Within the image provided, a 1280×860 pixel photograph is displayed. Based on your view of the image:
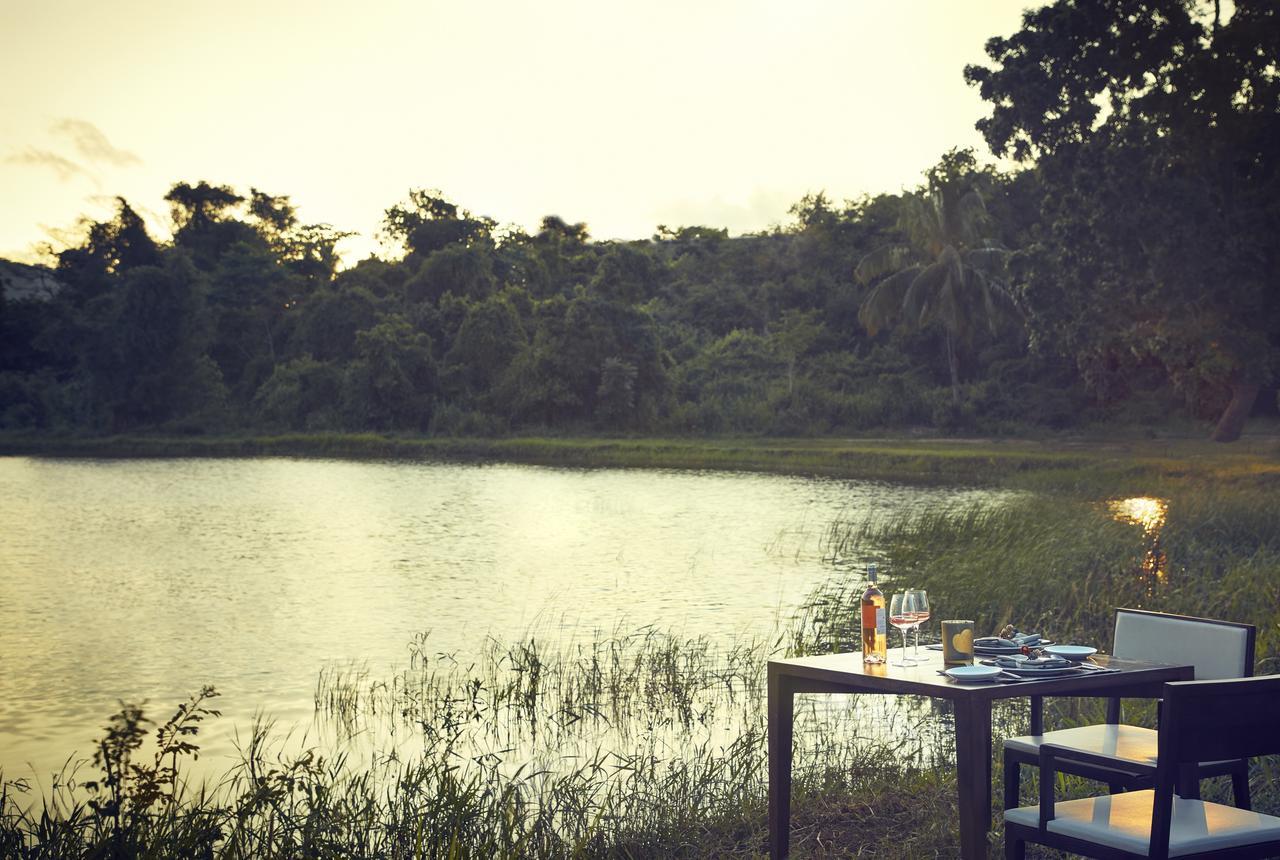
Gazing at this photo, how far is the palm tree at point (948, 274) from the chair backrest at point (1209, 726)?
3363cm

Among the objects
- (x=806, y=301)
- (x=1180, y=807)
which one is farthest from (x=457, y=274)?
(x=1180, y=807)

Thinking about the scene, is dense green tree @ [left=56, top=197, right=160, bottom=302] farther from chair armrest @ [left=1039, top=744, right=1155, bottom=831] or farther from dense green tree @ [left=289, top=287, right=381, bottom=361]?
chair armrest @ [left=1039, top=744, right=1155, bottom=831]

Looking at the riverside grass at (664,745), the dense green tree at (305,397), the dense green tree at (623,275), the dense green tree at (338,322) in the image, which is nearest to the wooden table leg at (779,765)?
the riverside grass at (664,745)

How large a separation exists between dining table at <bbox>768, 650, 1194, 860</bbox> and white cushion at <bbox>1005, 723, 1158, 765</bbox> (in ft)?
0.57

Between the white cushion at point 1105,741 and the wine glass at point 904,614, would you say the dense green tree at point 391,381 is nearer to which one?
the white cushion at point 1105,741

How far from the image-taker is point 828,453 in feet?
105

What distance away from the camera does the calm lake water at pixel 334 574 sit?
10.4 m

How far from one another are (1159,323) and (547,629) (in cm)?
1203

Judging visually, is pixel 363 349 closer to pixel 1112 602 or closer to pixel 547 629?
pixel 547 629

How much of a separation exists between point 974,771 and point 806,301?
4138 cm

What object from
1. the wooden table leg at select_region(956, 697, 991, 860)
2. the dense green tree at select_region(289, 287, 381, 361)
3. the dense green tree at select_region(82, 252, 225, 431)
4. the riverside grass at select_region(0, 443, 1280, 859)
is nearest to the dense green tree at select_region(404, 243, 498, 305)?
the dense green tree at select_region(289, 287, 381, 361)

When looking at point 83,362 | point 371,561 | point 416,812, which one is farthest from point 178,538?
point 83,362

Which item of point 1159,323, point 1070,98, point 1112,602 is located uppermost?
point 1070,98

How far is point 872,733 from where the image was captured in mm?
7492
